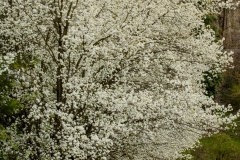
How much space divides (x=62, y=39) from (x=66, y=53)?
0.39m

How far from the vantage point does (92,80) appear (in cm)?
985

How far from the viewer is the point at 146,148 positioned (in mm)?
12281

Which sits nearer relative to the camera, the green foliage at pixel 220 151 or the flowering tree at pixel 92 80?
the flowering tree at pixel 92 80

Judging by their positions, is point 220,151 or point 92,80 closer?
point 92,80

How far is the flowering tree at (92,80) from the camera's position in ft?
27.7

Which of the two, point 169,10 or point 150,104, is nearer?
point 150,104

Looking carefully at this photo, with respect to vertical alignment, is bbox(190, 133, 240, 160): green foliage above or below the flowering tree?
below

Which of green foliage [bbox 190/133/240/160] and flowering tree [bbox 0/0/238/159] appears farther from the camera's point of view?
green foliage [bbox 190/133/240/160]

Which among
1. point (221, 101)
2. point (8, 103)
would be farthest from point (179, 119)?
point (221, 101)

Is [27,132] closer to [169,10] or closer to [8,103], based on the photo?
[8,103]

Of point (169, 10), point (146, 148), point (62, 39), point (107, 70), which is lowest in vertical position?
point (146, 148)

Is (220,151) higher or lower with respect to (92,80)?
lower

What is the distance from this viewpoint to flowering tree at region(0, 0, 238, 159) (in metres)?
8.45

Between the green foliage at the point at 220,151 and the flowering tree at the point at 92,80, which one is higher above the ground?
the flowering tree at the point at 92,80
